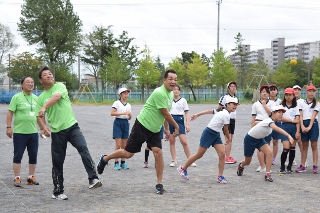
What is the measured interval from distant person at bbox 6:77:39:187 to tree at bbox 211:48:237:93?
54343 millimetres

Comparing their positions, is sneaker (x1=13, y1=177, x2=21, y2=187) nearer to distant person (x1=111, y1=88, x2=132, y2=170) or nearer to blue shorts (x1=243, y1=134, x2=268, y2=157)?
distant person (x1=111, y1=88, x2=132, y2=170)

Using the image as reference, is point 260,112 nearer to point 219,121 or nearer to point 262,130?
point 262,130

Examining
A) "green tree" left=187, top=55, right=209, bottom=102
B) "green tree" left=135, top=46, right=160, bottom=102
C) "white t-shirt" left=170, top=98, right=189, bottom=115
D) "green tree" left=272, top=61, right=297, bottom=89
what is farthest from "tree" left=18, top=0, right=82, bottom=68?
"white t-shirt" left=170, top=98, right=189, bottom=115

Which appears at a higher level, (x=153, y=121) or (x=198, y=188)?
(x=153, y=121)

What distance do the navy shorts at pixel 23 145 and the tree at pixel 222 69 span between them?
54420 mm

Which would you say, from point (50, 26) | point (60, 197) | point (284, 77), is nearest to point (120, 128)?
point (60, 197)

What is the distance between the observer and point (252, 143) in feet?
30.2

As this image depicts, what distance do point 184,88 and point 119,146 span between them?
2539 inches

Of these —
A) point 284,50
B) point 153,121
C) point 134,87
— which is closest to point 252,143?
point 153,121

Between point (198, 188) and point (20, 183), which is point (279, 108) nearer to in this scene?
point (198, 188)

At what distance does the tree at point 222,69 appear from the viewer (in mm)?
61781

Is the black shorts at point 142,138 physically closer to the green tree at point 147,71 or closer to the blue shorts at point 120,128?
the blue shorts at point 120,128

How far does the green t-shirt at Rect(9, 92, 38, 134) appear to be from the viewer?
8.54 meters

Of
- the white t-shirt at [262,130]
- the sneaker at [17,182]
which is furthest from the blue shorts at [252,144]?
the sneaker at [17,182]
